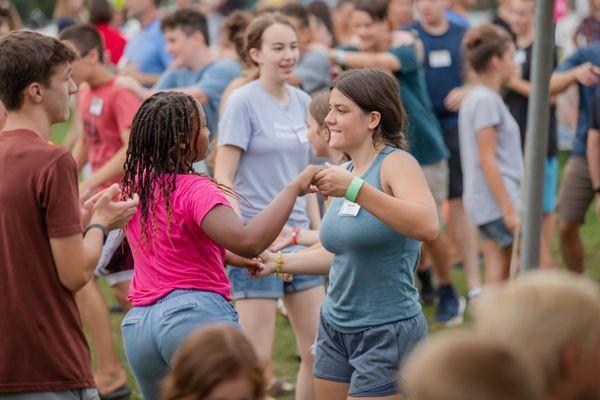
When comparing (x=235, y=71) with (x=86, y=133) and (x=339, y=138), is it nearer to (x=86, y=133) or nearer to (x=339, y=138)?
(x=86, y=133)

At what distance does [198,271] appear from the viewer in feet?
12.5

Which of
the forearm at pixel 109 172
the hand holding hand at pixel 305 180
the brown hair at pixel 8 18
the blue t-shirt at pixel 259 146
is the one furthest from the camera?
the brown hair at pixel 8 18

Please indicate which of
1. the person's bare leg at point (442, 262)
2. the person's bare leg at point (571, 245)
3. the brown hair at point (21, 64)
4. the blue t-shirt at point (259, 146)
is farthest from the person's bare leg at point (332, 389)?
the person's bare leg at point (571, 245)

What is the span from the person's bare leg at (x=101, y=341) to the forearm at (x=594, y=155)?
355cm

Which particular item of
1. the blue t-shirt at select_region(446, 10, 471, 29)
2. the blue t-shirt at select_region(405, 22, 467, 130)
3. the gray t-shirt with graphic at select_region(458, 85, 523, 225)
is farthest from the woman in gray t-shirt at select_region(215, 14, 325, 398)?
the blue t-shirt at select_region(446, 10, 471, 29)

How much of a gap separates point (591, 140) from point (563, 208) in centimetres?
73

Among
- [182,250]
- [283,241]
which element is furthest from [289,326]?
[182,250]

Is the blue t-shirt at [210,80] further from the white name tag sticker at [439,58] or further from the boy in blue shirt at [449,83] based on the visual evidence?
the white name tag sticker at [439,58]

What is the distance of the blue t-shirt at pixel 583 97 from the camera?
25.6 ft

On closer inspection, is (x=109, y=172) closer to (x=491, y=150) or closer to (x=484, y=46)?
(x=491, y=150)

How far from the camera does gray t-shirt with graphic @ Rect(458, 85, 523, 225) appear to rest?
23.9ft

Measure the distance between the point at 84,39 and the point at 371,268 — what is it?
133 inches

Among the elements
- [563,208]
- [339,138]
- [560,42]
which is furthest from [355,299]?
[560,42]

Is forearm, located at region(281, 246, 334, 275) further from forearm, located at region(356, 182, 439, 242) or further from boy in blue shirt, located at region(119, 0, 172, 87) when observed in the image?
boy in blue shirt, located at region(119, 0, 172, 87)
